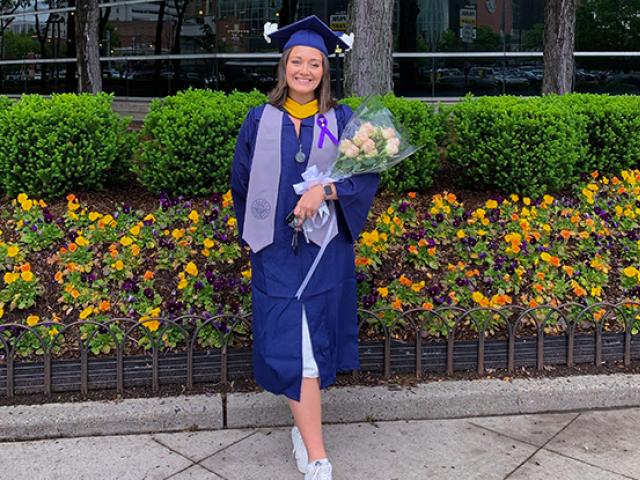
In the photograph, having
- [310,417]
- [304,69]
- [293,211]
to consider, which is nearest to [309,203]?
[293,211]

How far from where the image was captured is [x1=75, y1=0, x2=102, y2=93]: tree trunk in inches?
332

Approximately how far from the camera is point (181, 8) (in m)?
14.4

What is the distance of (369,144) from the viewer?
295 centimetres

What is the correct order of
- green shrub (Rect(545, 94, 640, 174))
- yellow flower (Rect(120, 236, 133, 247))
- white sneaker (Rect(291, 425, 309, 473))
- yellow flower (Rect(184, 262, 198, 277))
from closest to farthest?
1. white sneaker (Rect(291, 425, 309, 473))
2. yellow flower (Rect(184, 262, 198, 277))
3. yellow flower (Rect(120, 236, 133, 247))
4. green shrub (Rect(545, 94, 640, 174))

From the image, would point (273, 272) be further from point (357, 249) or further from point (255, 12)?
point (255, 12)

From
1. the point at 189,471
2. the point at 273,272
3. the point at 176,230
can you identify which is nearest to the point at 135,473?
the point at 189,471

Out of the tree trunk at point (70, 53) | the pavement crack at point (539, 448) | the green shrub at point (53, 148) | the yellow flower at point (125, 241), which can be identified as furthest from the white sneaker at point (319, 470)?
the tree trunk at point (70, 53)

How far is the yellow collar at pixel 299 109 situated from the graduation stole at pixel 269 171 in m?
0.04

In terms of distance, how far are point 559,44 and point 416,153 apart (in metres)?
3.05

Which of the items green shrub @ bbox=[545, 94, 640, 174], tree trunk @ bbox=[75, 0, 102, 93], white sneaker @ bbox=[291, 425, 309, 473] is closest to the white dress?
white sneaker @ bbox=[291, 425, 309, 473]

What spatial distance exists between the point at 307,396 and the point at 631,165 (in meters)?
4.22

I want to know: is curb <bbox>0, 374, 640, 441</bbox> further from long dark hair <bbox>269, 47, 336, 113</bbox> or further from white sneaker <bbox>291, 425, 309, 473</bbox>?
long dark hair <bbox>269, 47, 336, 113</bbox>

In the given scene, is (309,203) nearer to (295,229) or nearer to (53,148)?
(295,229)

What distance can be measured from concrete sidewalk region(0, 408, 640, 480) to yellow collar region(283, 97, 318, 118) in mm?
1628
